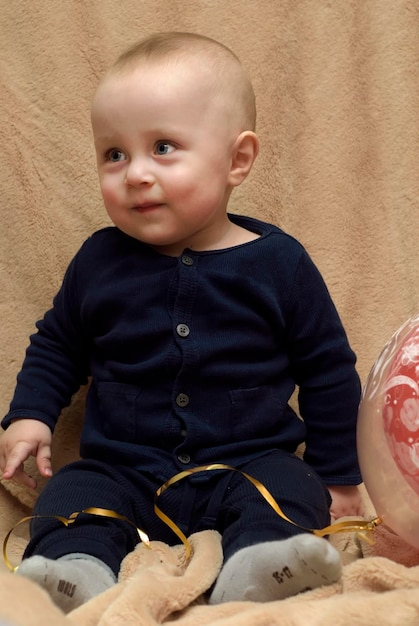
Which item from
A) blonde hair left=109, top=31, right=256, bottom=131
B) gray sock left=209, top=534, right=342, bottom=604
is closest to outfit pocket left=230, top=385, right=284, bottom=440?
gray sock left=209, top=534, right=342, bottom=604

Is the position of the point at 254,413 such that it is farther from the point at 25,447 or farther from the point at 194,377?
the point at 25,447

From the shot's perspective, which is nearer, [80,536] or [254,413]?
[80,536]

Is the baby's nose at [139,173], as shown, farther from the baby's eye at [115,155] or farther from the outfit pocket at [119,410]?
the outfit pocket at [119,410]

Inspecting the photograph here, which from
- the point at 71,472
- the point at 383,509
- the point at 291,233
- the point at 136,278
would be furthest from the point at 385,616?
the point at 291,233

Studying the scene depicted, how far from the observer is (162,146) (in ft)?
3.84

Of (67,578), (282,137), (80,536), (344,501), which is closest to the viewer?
(67,578)

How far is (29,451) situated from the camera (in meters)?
1.23

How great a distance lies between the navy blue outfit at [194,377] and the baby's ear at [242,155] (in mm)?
90

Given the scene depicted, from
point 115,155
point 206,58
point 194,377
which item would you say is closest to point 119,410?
point 194,377

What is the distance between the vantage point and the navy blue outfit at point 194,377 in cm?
115

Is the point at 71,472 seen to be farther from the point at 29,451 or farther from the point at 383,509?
the point at 383,509

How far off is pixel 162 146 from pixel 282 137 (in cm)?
32

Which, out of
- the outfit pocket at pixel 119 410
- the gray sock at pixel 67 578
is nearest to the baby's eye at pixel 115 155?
the outfit pocket at pixel 119 410

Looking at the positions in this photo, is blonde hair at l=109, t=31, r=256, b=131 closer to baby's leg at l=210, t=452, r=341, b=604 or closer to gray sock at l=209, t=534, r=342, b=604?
baby's leg at l=210, t=452, r=341, b=604
